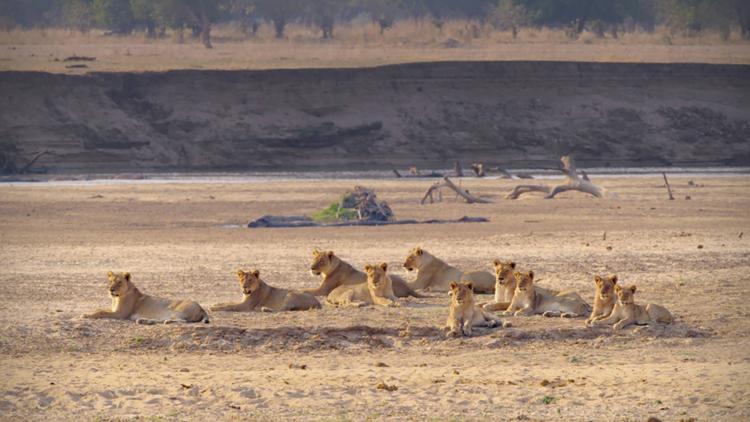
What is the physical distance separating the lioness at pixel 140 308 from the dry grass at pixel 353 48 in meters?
35.0

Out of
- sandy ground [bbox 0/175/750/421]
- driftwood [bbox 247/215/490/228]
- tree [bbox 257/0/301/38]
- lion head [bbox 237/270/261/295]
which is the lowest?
driftwood [bbox 247/215/490/228]

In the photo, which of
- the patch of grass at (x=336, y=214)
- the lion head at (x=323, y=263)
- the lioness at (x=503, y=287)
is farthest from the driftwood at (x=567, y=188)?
the lioness at (x=503, y=287)

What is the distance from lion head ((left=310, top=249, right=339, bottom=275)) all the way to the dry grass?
33.6 m

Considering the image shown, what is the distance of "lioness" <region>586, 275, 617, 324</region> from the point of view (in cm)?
1374

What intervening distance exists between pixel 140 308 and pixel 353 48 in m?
45.5

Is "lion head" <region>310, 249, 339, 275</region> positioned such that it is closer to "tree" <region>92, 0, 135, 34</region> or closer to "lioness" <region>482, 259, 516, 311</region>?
"lioness" <region>482, 259, 516, 311</region>

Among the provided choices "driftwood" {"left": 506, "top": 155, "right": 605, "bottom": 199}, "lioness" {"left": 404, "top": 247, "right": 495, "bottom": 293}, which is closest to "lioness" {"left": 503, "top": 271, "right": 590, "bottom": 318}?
"lioness" {"left": 404, "top": 247, "right": 495, "bottom": 293}

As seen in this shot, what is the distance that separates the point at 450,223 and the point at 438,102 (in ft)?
75.4

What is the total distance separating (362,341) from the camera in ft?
42.5

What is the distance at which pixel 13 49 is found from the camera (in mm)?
53625

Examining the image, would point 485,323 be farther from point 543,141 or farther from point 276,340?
point 543,141

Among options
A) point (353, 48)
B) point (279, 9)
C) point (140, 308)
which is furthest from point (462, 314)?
point (279, 9)

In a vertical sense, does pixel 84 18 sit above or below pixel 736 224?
above

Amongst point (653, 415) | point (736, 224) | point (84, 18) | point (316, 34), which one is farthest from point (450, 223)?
point (84, 18)
